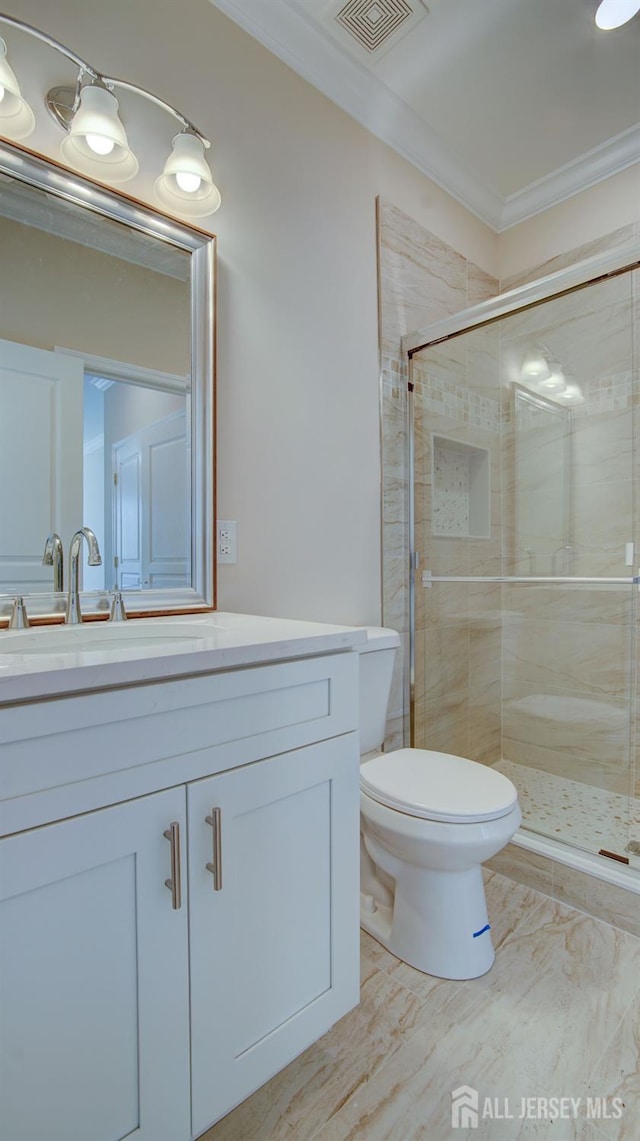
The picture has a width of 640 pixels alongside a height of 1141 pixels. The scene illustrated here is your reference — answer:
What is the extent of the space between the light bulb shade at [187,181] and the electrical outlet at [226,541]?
796 mm

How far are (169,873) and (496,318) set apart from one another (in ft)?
6.43

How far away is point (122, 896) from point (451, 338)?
78.9 inches

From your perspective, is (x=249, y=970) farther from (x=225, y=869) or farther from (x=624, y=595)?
(x=624, y=595)

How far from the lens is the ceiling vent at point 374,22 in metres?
1.53

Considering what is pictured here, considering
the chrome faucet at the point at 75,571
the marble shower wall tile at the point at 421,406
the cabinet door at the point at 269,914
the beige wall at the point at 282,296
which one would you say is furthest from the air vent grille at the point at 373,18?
the cabinet door at the point at 269,914

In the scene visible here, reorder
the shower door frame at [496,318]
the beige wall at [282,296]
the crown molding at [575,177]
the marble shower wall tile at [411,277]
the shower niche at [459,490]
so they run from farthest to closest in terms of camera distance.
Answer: the shower niche at [459,490] < the crown molding at [575,177] < the marble shower wall tile at [411,277] < the shower door frame at [496,318] < the beige wall at [282,296]

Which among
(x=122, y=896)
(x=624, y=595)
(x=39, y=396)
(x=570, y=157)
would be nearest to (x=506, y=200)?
(x=570, y=157)

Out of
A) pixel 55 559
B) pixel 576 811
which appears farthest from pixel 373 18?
pixel 576 811

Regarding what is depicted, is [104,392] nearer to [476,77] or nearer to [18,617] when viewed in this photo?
[18,617]

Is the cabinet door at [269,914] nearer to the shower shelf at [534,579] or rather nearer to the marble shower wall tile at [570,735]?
the shower shelf at [534,579]

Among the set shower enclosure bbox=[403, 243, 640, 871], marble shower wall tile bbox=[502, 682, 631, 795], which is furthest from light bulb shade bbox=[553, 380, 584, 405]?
marble shower wall tile bbox=[502, 682, 631, 795]

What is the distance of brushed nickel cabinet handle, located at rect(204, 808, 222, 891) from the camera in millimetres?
811

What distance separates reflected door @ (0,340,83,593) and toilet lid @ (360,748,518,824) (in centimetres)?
98

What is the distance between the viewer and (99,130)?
1.15 m
